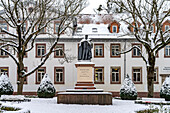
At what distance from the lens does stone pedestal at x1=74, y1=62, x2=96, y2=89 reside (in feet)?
66.1

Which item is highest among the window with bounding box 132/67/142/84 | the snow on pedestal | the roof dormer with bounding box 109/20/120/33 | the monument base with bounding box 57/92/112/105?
the roof dormer with bounding box 109/20/120/33

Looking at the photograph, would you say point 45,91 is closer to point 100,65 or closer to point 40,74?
point 40,74

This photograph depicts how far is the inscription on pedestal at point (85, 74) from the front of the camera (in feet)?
66.6

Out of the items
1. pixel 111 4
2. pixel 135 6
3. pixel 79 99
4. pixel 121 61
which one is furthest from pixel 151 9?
pixel 121 61

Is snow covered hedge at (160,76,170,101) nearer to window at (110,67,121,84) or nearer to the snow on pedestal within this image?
the snow on pedestal

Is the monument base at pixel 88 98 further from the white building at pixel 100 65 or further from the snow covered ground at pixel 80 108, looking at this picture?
the white building at pixel 100 65

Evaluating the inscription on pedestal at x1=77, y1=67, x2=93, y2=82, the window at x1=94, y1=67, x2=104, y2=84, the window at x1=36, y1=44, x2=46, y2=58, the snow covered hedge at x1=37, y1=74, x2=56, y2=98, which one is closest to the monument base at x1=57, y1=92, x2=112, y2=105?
the inscription on pedestal at x1=77, y1=67, x2=93, y2=82

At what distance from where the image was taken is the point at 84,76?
20.3 m

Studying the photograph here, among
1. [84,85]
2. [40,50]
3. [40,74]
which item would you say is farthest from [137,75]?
[84,85]

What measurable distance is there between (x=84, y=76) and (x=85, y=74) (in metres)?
0.15

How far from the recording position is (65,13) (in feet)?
81.1

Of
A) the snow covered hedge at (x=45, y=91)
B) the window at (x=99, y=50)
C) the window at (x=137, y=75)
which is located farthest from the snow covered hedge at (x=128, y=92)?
the window at (x=99, y=50)

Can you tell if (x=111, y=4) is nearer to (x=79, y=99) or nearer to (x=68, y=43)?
(x=79, y=99)

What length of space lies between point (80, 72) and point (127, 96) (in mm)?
5380
